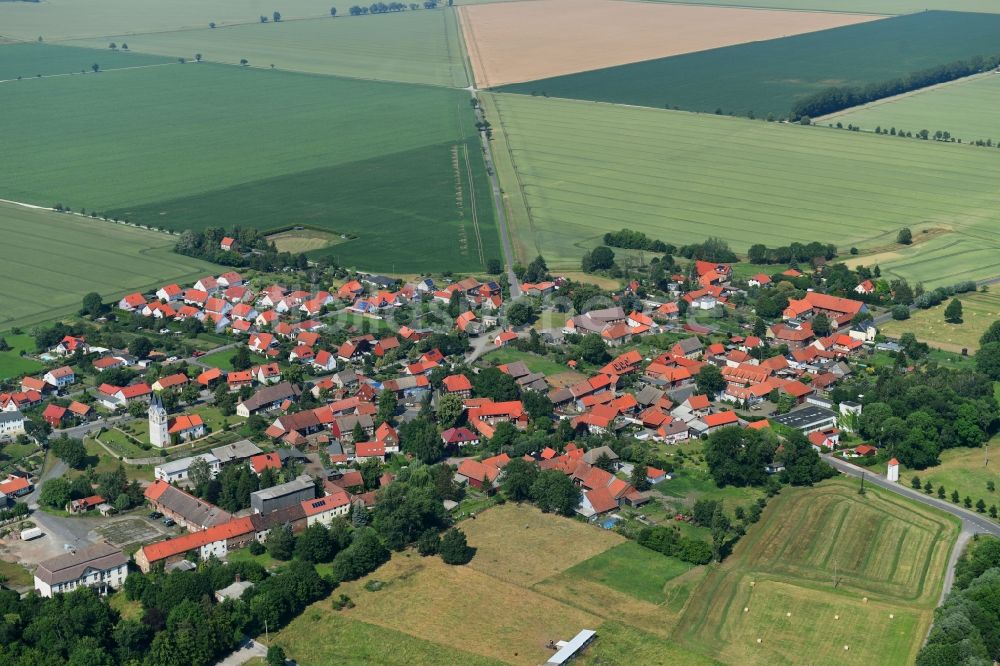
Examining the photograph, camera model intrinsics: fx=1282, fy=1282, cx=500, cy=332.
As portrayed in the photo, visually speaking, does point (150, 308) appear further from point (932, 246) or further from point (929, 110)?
point (929, 110)

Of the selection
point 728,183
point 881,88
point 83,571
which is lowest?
point 83,571

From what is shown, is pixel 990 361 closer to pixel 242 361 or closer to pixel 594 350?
pixel 594 350

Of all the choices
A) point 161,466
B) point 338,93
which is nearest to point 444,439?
point 161,466

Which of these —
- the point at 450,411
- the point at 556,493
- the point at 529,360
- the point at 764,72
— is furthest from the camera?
the point at 764,72

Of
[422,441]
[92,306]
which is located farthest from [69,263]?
[422,441]

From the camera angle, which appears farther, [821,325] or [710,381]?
[821,325]

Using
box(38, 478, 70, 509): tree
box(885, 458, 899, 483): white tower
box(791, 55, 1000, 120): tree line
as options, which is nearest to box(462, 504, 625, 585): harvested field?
box(885, 458, 899, 483): white tower
